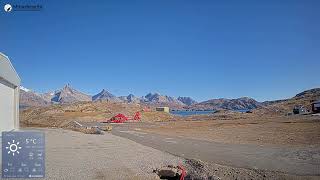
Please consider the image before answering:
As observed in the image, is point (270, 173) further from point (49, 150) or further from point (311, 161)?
point (49, 150)

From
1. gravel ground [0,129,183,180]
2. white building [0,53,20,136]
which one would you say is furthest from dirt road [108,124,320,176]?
white building [0,53,20,136]

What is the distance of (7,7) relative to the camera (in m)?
15.5

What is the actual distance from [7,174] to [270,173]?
1067 cm

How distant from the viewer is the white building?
977 inches

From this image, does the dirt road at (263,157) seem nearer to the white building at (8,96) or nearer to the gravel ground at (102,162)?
the gravel ground at (102,162)

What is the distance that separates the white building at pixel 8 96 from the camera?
2481 centimetres
